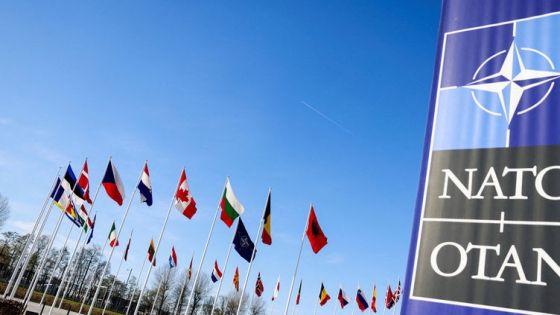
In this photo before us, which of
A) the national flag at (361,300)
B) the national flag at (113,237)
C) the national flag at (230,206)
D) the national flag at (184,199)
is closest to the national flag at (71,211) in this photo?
the national flag at (113,237)

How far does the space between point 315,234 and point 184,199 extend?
778 cm

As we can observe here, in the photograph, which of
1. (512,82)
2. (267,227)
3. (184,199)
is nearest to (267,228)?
(267,227)

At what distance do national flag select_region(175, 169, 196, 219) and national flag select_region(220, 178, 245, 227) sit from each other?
2444 millimetres

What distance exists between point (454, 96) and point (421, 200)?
73.5 inches

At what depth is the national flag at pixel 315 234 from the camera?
67.4 feet

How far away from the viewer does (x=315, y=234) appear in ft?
67.9

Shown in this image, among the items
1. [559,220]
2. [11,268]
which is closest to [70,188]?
[559,220]

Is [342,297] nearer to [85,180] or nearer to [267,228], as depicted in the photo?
[267,228]

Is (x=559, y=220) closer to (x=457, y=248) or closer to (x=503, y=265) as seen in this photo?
(x=503, y=265)

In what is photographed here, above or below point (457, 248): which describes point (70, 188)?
above

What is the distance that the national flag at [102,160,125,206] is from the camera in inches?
890

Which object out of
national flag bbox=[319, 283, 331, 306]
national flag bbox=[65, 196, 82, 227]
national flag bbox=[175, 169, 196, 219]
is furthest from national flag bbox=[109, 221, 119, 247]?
national flag bbox=[319, 283, 331, 306]

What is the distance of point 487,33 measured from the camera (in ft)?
21.3

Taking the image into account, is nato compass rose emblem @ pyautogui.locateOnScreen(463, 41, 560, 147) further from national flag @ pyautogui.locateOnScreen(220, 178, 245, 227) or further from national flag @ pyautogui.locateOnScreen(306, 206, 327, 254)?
national flag @ pyautogui.locateOnScreen(220, 178, 245, 227)
